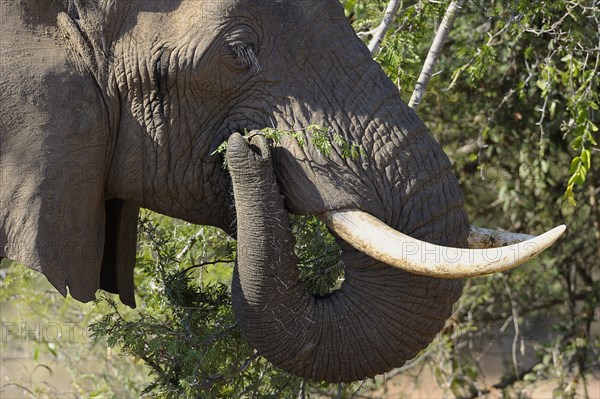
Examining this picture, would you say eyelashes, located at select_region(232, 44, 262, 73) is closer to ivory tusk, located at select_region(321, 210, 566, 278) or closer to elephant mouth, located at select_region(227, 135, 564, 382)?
elephant mouth, located at select_region(227, 135, 564, 382)

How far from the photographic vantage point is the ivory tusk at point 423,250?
264cm

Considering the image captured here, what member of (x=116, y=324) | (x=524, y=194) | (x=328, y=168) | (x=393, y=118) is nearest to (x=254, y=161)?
(x=328, y=168)

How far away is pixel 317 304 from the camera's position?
307 cm

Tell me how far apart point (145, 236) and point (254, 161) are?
1.27m

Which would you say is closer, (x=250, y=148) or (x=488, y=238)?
(x=250, y=148)

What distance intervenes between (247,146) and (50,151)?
55 centimetres

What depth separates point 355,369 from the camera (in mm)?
3070

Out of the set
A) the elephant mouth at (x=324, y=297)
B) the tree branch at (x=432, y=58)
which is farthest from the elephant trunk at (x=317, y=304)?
the tree branch at (x=432, y=58)

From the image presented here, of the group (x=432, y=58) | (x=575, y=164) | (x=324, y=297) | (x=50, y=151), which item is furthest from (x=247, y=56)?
(x=575, y=164)

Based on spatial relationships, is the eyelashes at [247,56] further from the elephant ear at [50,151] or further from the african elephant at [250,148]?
the elephant ear at [50,151]

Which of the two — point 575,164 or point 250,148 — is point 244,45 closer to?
point 250,148

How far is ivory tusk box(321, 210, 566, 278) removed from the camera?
2.64m

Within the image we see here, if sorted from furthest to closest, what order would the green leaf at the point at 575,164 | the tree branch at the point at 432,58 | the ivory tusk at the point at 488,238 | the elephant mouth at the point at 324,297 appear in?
the green leaf at the point at 575,164, the tree branch at the point at 432,58, the ivory tusk at the point at 488,238, the elephant mouth at the point at 324,297

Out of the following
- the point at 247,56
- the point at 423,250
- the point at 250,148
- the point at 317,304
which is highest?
the point at 247,56
